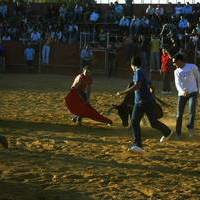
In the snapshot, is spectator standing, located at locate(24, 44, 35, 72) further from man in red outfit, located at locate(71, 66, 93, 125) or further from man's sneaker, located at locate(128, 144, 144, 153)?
man's sneaker, located at locate(128, 144, 144, 153)

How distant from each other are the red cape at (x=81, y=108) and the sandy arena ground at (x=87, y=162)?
20cm

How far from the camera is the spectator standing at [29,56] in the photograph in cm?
3072

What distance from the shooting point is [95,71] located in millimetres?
30422

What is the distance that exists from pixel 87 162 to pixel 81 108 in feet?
13.4

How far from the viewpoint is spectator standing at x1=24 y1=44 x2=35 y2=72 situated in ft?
101

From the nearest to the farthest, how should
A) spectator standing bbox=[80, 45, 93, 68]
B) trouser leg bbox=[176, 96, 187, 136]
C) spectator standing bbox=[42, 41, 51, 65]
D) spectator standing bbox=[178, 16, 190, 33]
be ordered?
trouser leg bbox=[176, 96, 187, 136], spectator standing bbox=[80, 45, 93, 68], spectator standing bbox=[178, 16, 190, 33], spectator standing bbox=[42, 41, 51, 65]

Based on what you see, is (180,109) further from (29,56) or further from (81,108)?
(29,56)

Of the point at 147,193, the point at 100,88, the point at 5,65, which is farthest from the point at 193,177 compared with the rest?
the point at 5,65

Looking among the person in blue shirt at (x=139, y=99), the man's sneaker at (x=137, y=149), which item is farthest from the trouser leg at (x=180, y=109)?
the man's sneaker at (x=137, y=149)

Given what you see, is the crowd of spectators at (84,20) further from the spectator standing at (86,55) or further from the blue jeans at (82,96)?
the blue jeans at (82,96)

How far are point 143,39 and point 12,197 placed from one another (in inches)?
856

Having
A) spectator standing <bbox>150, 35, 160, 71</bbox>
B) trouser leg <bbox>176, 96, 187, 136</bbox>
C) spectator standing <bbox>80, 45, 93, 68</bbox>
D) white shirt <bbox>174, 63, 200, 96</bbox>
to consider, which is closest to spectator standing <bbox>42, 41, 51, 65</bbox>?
spectator standing <bbox>80, 45, 93, 68</bbox>

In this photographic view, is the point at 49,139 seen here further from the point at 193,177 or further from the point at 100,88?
the point at 100,88

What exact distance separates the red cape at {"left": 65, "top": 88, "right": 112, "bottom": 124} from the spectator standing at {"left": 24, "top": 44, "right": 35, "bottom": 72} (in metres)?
17.6
